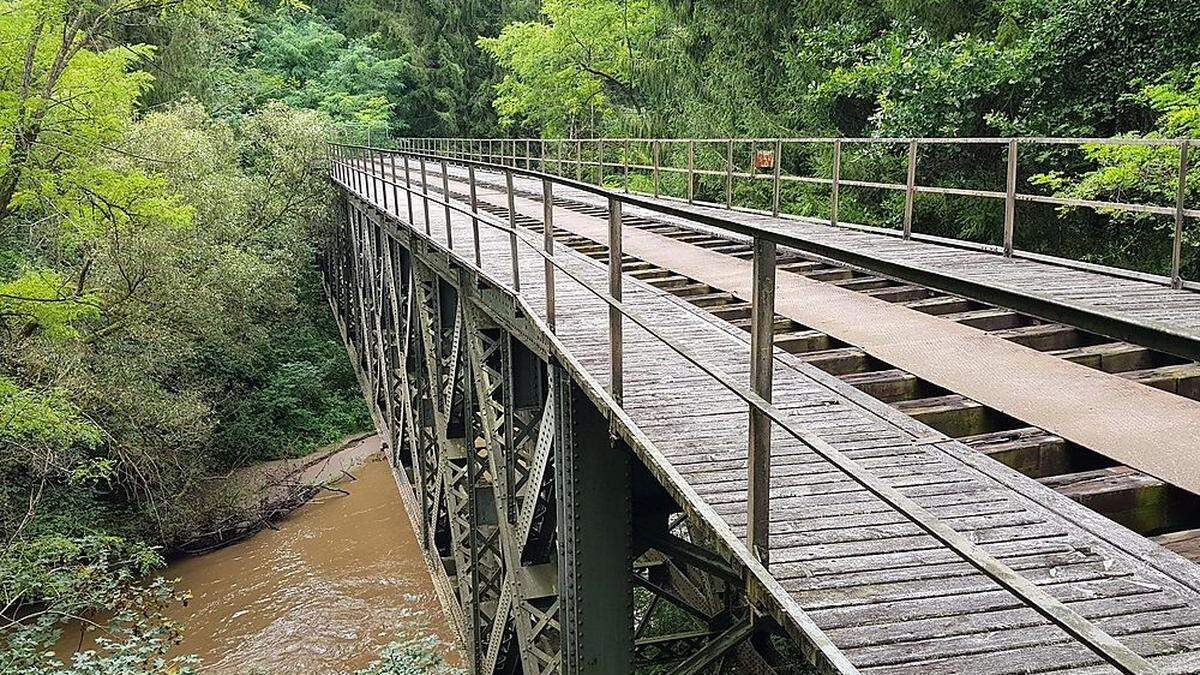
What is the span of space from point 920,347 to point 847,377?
0.75m

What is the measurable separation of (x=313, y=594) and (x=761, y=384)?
565 inches

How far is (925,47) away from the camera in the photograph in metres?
15.3

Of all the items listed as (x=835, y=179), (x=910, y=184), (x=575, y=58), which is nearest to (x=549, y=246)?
(x=910, y=184)

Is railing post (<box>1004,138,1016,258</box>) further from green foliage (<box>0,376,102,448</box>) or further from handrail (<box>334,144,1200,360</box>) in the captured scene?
green foliage (<box>0,376,102,448</box>)

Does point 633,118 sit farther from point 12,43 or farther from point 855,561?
point 855,561

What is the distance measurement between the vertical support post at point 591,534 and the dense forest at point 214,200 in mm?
5515

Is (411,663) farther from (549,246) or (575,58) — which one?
(575,58)

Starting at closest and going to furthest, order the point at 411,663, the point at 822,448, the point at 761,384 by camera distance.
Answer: the point at 822,448
the point at 761,384
the point at 411,663

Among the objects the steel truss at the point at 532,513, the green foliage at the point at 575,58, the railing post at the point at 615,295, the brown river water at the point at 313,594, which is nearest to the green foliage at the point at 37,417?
the brown river water at the point at 313,594

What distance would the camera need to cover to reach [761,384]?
2.99 metres

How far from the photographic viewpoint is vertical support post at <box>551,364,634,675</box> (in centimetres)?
576

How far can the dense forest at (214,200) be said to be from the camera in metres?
12.4

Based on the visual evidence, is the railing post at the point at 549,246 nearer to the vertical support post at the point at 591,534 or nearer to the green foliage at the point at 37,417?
the vertical support post at the point at 591,534

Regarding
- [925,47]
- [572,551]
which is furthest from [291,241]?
[572,551]
